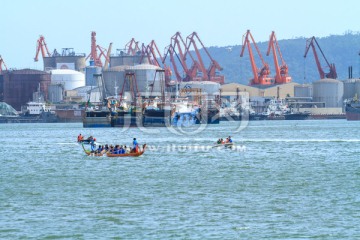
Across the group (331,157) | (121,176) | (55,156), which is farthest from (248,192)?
(55,156)

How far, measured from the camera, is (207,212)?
46656mm

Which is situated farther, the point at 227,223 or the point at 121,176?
the point at 121,176

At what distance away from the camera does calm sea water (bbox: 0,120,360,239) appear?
139 feet

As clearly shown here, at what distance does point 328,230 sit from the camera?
42094 mm

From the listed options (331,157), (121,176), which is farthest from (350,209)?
(331,157)

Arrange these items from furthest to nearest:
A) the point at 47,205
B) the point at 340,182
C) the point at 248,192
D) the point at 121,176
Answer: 1. the point at 121,176
2. the point at 340,182
3. the point at 248,192
4. the point at 47,205

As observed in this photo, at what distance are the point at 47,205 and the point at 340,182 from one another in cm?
1922

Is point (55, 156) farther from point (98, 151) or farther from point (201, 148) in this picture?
point (201, 148)

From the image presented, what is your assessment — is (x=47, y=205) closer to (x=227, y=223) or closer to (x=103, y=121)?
(x=227, y=223)

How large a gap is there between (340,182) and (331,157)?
2325cm

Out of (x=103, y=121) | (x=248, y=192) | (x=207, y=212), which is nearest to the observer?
(x=207, y=212)

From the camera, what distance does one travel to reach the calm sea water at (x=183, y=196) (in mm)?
42438

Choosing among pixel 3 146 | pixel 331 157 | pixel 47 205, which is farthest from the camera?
pixel 3 146

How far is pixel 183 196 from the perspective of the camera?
5347 cm
